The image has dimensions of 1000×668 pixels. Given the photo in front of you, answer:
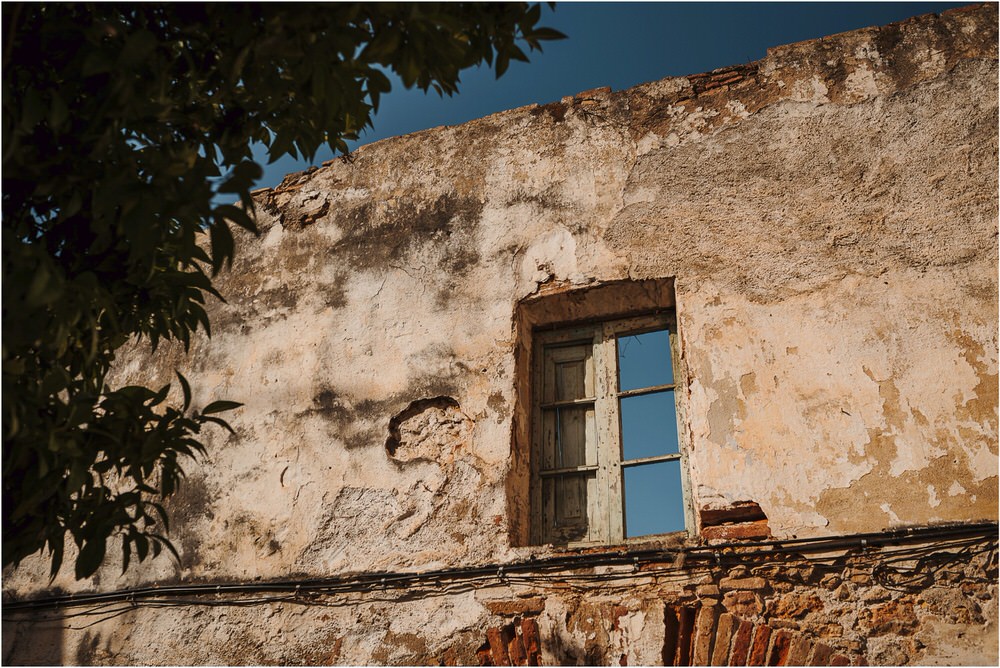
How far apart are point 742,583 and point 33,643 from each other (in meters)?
3.90

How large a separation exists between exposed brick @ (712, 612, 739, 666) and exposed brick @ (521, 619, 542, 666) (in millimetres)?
805

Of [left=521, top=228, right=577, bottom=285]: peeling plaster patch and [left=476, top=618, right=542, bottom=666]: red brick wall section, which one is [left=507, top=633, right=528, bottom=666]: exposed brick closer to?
[left=476, top=618, right=542, bottom=666]: red brick wall section

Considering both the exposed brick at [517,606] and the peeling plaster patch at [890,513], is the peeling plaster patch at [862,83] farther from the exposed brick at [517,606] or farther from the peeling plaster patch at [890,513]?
the exposed brick at [517,606]

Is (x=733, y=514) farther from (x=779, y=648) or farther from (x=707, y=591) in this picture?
(x=779, y=648)

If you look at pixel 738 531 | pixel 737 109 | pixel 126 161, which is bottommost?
pixel 738 531

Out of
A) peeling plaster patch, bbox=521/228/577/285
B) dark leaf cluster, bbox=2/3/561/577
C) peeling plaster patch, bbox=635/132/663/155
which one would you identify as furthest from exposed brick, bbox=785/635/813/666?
peeling plaster patch, bbox=635/132/663/155

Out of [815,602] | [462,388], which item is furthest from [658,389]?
[815,602]

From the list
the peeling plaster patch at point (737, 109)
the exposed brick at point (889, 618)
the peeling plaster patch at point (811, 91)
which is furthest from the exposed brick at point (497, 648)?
the peeling plaster patch at point (811, 91)

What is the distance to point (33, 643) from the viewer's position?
507 cm

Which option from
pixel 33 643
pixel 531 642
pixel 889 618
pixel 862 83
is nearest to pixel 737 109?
pixel 862 83

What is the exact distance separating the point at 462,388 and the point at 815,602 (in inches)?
83.3

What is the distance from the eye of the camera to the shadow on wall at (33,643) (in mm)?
5000

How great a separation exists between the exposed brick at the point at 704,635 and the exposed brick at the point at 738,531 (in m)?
0.33

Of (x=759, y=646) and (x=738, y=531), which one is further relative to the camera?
(x=738, y=531)
